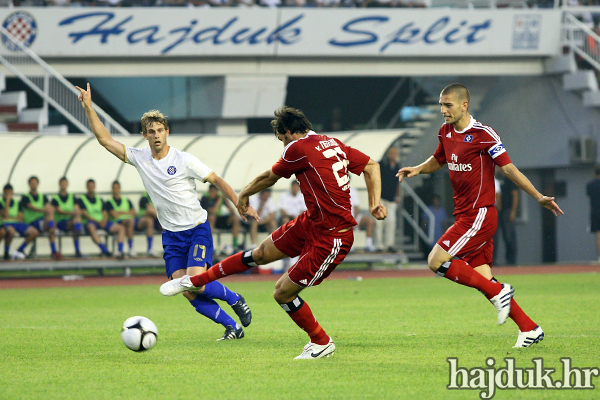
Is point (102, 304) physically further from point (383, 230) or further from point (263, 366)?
point (383, 230)

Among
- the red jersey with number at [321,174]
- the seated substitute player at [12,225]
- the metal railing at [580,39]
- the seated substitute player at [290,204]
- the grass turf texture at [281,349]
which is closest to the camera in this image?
the grass turf texture at [281,349]

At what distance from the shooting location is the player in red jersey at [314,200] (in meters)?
6.68

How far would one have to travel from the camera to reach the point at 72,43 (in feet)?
78.9

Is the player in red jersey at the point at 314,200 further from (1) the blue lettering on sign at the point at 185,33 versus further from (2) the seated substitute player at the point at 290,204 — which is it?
(1) the blue lettering on sign at the point at 185,33

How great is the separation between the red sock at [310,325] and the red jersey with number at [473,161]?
1668 mm

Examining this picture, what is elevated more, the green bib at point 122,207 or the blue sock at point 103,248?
the green bib at point 122,207

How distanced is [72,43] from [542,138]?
48.0 feet

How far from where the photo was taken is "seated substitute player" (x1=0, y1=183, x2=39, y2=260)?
18.0 m

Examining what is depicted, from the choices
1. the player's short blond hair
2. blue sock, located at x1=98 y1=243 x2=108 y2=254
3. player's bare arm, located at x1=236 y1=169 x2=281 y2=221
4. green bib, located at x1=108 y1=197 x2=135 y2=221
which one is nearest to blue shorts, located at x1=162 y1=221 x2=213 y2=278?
the player's short blond hair

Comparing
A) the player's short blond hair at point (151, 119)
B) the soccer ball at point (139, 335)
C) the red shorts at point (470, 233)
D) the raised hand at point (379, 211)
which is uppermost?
the player's short blond hair at point (151, 119)

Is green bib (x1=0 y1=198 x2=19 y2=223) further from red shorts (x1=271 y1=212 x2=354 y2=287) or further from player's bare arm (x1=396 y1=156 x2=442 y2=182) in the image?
red shorts (x1=271 y1=212 x2=354 y2=287)

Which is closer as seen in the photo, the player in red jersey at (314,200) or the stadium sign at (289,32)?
the player in red jersey at (314,200)

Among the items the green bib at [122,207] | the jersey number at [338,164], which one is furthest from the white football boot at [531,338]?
the green bib at [122,207]

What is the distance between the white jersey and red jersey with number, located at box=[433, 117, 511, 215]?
2.26 m
